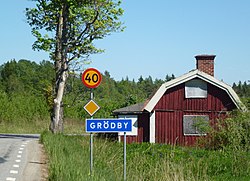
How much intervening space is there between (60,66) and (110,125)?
60.9ft

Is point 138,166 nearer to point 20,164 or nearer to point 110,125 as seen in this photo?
point 110,125

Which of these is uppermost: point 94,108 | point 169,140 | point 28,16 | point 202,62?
point 28,16

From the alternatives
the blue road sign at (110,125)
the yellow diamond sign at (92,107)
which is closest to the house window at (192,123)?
the yellow diamond sign at (92,107)

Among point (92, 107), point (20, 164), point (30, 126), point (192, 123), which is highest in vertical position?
point (92, 107)

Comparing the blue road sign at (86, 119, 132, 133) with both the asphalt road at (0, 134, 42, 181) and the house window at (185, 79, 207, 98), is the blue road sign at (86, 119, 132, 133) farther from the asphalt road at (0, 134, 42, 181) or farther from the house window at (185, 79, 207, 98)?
the house window at (185, 79, 207, 98)

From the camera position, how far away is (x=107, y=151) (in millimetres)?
15914

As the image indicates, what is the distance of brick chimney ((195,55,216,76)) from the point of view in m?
29.2

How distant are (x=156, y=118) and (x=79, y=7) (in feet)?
26.4

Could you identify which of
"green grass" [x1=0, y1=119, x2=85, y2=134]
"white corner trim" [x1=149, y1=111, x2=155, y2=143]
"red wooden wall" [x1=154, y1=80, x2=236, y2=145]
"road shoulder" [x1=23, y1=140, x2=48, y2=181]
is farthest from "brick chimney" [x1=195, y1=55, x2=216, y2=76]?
"green grass" [x1=0, y1=119, x2=85, y2=134]

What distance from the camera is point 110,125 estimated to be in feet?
36.5

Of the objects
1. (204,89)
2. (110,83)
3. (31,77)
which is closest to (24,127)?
(204,89)

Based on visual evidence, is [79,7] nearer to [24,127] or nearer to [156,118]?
[156,118]

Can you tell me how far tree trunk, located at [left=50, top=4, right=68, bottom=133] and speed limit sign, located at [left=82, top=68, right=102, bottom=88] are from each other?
1681 centimetres

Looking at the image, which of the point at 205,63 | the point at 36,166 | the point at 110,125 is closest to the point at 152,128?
the point at 205,63
